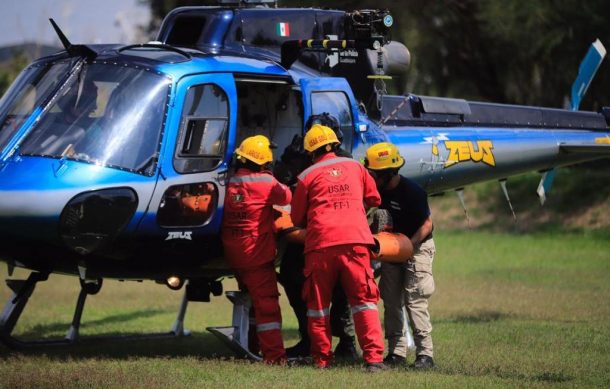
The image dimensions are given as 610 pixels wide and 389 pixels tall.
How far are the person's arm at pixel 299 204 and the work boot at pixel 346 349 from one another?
173 centimetres

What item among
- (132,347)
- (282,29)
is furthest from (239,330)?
(282,29)

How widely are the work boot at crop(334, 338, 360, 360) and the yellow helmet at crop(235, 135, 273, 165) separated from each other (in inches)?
84.0

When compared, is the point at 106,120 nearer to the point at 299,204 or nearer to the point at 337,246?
the point at 299,204

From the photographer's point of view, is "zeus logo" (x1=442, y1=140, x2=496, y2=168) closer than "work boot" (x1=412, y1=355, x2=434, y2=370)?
No

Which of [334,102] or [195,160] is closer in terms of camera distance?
[195,160]

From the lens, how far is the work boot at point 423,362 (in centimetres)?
946

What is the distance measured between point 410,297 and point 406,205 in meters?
0.82

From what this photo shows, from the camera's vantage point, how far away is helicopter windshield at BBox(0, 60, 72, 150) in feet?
30.6

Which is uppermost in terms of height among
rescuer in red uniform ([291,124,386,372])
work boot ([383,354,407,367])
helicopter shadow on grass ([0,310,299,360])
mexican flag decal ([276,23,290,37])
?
mexican flag decal ([276,23,290,37])

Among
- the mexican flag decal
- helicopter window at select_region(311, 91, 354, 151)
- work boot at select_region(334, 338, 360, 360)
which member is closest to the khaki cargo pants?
work boot at select_region(334, 338, 360, 360)

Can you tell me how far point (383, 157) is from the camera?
9523 millimetres

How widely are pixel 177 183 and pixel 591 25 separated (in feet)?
62.7

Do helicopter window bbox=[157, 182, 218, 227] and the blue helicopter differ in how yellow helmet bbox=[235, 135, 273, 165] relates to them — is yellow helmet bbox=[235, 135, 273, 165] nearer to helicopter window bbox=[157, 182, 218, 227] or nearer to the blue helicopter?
the blue helicopter

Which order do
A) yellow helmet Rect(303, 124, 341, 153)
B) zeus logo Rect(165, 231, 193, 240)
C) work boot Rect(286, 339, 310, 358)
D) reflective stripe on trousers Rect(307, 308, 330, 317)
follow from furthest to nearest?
work boot Rect(286, 339, 310, 358), yellow helmet Rect(303, 124, 341, 153), zeus logo Rect(165, 231, 193, 240), reflective stripe on trousers Rect(307, 308, 330, 317)
